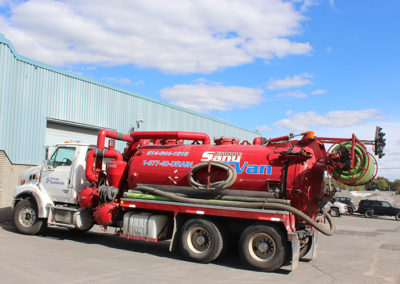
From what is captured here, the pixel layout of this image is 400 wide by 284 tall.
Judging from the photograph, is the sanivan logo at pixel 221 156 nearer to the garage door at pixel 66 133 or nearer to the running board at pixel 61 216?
the running board at pixel 61 216

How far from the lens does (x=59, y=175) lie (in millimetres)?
12227

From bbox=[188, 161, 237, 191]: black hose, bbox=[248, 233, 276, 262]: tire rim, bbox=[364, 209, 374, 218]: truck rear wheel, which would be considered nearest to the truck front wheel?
bbox=[188, 161, 237, 191]: black hose

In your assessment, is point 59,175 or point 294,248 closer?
point 294,248

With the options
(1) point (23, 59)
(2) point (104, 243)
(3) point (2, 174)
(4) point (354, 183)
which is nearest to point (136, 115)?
(1) point (23, 59)

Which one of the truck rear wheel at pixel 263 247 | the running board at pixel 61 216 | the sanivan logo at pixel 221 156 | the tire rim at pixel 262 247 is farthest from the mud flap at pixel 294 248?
the running board at pixel 61 216

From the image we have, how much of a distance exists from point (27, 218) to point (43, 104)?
6737mm

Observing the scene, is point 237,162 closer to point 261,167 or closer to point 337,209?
point 261,167

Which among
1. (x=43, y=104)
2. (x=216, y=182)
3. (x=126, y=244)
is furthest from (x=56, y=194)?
(x=43, y=104)

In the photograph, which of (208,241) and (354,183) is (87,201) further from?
(354,183)

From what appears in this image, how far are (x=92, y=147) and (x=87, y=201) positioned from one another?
183cm

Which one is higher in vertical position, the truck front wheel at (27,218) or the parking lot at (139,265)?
the truck front wheel at (27,218)

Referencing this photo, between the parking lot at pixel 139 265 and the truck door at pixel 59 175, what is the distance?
1.34m

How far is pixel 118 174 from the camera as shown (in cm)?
1148

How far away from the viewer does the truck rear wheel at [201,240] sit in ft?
30.4
